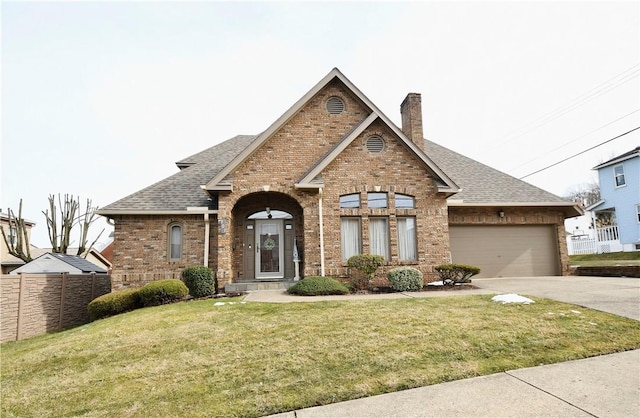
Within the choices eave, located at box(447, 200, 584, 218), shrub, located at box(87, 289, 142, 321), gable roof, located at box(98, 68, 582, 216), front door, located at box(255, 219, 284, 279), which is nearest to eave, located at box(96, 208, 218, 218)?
gable roof, located at box(98, 68, 582, 216)

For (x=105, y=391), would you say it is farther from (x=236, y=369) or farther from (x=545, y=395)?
(x=545, y=395)

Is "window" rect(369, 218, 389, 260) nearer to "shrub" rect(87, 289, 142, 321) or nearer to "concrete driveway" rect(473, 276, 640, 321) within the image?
"concrete driveway" rect(473, 276, 640, 321)

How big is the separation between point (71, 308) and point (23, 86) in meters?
7.09

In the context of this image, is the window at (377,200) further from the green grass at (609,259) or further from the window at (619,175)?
the window at (619,175)

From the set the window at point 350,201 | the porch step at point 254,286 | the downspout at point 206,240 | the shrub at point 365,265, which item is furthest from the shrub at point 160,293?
the window at point 350,201

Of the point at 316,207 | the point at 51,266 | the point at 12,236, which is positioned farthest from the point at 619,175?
the point at 12,236

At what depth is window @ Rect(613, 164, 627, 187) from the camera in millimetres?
25250

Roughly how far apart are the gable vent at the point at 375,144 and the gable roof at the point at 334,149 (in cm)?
55

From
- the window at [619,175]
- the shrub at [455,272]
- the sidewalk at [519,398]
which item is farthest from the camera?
the window at [619,175]

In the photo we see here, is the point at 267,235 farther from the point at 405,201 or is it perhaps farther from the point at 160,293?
the point at 405,201

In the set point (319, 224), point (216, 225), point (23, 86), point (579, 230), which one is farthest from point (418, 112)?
point (579, 230)

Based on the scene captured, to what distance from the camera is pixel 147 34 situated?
33.8ft

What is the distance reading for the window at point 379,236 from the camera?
526 inches

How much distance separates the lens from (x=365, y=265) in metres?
12.1
